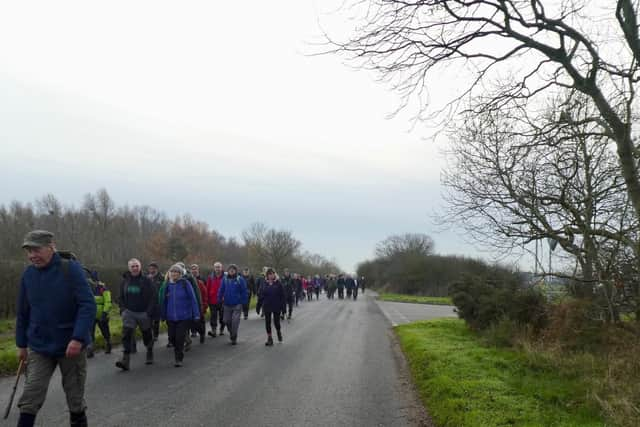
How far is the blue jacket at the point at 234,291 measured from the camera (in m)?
12.9

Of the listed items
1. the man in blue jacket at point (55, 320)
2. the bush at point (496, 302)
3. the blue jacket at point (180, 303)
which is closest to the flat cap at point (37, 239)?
the man in blue jacket at point (55, 320)

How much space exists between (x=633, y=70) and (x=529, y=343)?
18.4 feet

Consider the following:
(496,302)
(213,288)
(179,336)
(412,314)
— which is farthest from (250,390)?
(412,314)

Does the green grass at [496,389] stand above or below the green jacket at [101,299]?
below

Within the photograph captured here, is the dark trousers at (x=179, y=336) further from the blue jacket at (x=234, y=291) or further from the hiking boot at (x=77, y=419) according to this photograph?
the hiking boot at (x=77, y=419)

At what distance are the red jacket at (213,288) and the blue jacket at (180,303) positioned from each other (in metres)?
4.58

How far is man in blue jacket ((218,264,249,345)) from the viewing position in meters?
12.8

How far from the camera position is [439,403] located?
678 centimetres

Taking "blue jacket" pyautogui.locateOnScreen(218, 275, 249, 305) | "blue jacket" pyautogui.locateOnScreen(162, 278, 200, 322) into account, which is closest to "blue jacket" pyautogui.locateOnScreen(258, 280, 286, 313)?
"blue jacket" pyautogui.locateOnScreen(218, 275, 249, 305)

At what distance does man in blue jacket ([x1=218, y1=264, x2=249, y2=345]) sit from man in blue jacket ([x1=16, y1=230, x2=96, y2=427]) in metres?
7.63

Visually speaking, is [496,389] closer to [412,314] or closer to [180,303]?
[180,303]

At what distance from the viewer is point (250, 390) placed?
764 centimetres

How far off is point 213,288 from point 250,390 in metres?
8.05

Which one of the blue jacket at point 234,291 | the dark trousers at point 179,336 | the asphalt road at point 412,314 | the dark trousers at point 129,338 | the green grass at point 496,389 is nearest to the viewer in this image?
the green grass at point 496,389
